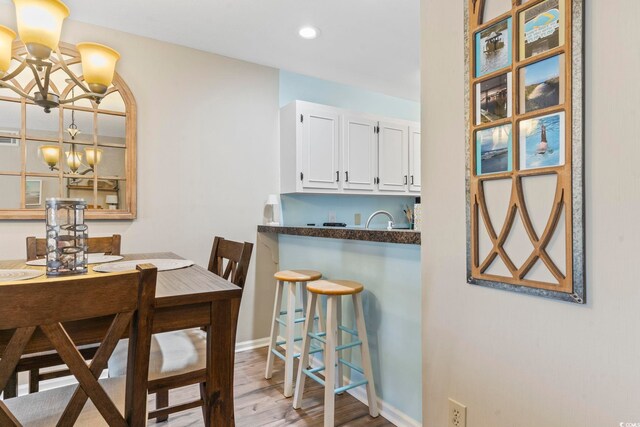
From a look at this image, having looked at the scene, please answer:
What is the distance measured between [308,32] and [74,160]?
1.87 metres

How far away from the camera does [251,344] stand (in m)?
3.07

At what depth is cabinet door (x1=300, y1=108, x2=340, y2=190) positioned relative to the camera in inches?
125

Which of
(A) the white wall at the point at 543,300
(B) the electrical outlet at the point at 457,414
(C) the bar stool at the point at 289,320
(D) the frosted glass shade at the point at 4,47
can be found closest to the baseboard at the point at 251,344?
(C) the bar stool at the point at 289,320

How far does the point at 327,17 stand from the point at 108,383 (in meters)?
2.39

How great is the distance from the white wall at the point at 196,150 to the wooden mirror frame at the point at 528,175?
7.06ft

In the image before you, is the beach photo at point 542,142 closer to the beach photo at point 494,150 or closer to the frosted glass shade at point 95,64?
the beach photo at point 494,150

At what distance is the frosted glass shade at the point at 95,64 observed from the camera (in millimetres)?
1643

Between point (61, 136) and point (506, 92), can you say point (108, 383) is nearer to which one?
point (506, 92)

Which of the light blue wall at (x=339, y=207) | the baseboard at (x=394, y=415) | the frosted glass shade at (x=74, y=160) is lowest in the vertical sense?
the baseboard at (x=394, y=415)

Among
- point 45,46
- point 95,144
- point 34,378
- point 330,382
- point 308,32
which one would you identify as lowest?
point 330,382

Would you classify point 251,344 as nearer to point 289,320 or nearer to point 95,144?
point 289,320

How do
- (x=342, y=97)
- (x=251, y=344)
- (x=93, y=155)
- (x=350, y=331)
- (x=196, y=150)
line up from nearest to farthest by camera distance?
1. (x=350, y=331)
2. (x=93, y=155)
3. (x=196, y=150)
4. (x=251, y=344)
5. (x=342, y=97)

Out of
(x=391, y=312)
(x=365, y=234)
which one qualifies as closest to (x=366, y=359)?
(x=391, y=312)

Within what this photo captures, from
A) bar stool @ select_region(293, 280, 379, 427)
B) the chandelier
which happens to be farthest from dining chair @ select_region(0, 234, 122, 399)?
bar stool @ select_region(293, 280, 379, 427)
